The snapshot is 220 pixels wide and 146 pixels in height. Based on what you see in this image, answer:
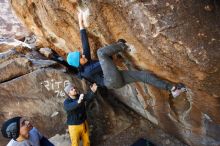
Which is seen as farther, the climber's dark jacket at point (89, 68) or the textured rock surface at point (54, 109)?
the textured rock surface at point (54, 109)

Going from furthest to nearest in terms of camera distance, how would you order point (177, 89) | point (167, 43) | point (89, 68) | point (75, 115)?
point (75, 115), point (89, 68), point (177, 89), point (167, 43)

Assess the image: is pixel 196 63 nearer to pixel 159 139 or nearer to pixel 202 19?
pixel 202 19

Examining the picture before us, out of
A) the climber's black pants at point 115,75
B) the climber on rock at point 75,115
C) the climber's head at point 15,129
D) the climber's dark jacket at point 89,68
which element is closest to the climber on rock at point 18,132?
the climber's head at point 15,129

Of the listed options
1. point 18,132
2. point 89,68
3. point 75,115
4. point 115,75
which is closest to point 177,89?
point 115,75

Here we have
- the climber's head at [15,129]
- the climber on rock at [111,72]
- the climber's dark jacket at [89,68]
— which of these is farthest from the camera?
the climber's dark jacket at [89,68]

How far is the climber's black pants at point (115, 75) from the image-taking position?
17.7 feet

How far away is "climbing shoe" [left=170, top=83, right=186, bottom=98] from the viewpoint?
5.18 meters

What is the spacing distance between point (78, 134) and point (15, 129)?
3113 mm

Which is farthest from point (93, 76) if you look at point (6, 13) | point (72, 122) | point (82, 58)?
point (6, 13)

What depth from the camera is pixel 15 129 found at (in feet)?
14.1

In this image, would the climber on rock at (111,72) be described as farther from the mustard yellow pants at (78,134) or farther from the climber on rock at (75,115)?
the mustard yellow pants at (78,134)

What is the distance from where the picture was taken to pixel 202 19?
15.0ft

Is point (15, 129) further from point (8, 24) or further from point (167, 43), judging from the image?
point (8, 24)

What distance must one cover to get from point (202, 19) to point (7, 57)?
633 centimetres
